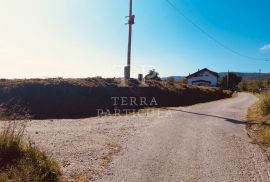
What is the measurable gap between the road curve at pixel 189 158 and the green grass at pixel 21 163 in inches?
45.1

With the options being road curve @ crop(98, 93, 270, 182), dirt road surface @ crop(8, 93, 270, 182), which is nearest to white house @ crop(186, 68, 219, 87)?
dirt road surface @ crop(8, 93, 270, 182)

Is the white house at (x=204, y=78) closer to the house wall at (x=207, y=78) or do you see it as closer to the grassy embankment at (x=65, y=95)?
the house wall at (x=207, y=78)

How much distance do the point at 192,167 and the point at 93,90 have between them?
15707mm

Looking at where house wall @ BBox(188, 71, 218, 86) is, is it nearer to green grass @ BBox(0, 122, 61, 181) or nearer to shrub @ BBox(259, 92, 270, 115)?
shrub @ BBox(259, 92, 270, 115)

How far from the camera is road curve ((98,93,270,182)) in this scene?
5.78 meters

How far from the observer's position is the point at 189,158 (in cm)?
694

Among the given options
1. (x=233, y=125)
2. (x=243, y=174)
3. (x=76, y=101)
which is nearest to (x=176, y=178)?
(x=243, y=174)

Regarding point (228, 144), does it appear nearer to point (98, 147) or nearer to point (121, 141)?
point (121, 141)

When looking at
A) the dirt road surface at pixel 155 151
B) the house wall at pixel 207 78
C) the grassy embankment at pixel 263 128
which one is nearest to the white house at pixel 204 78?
the house wall at pixel 207 78

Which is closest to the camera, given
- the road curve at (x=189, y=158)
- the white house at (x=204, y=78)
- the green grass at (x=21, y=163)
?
the green grass at (x=21, y=163)

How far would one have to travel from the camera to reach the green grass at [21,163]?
4.82m

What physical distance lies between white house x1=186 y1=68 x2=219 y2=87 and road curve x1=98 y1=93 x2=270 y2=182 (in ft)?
213

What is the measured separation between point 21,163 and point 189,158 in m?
4.12

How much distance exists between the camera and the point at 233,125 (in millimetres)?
11953
